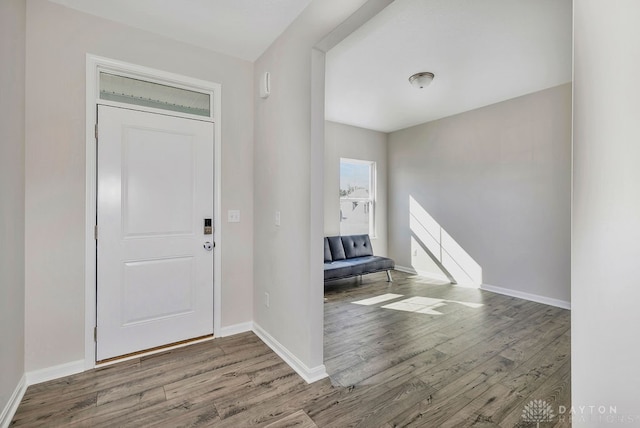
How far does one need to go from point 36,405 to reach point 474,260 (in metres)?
5.06

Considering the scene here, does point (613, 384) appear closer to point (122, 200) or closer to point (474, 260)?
point (122, 200)

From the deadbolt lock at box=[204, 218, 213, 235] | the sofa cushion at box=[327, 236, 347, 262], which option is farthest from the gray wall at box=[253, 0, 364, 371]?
the sofa cushion at box=[327, 236, 347, 262]

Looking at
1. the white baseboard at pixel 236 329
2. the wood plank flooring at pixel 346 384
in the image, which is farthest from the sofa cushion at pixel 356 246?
the white baseboard at pixel 236 329

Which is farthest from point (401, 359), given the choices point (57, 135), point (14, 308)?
point (57, 135)

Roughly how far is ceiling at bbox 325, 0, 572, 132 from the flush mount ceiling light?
0.21 ft

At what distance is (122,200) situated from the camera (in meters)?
2.33

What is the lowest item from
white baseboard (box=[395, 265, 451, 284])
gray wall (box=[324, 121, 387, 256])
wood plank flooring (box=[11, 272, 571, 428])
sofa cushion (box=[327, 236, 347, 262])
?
wood plank flooring (box=[11, 272, 571, 428])

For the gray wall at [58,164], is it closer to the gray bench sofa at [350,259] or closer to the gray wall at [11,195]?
the gray wall at [11,195]

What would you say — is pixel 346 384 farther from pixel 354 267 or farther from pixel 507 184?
pixel 507 184

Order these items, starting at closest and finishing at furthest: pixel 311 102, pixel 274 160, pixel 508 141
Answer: pixel 311 102 < pixel 274 160 < pixel 508 141

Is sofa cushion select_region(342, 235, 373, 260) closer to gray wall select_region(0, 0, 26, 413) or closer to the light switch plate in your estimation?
the light switch plate

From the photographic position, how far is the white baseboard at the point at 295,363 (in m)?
2.07

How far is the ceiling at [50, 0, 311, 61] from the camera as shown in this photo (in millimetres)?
2096

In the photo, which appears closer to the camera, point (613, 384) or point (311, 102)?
point (613, 384)
